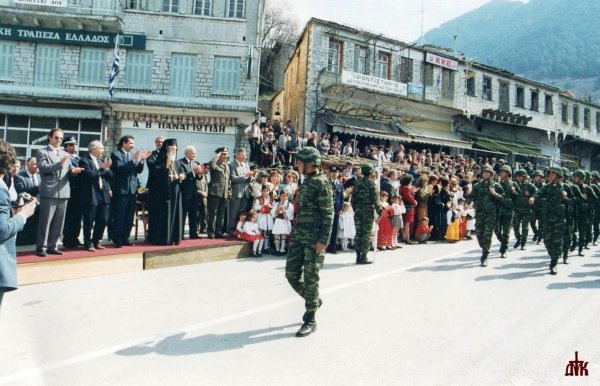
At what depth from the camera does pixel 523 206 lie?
12609mm

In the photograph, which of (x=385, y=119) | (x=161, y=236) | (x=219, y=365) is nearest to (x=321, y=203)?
(x=219, y=365)

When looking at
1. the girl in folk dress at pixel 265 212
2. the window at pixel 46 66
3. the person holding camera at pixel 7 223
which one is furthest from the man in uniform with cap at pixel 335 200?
the window at pixel 46 66

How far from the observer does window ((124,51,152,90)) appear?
22.4 meters

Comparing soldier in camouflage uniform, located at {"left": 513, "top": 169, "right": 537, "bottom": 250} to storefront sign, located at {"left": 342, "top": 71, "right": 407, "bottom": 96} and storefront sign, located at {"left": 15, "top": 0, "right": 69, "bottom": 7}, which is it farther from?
storefront sign, located at {"left": 15, "top": 0, "right": 69, "bottom": 7}

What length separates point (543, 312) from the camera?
5.97 m

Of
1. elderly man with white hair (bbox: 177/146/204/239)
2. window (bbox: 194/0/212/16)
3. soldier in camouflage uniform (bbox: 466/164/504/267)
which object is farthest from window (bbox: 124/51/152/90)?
soldier in camouflage uniform (bbox: 466/164/504/267)

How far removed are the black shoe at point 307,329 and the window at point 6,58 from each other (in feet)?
76.7

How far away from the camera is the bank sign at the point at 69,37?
71.3 ft

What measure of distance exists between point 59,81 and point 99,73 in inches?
77.9

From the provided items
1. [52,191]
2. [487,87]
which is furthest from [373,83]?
[52,191]

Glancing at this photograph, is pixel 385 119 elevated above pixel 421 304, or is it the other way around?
pixel 385 119

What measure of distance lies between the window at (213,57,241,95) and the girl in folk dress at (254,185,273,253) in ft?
45.0

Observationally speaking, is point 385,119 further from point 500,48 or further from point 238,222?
point 500,48

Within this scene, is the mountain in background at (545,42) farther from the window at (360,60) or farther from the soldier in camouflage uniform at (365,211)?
the soldier in camouflage uniform at (365,211)
